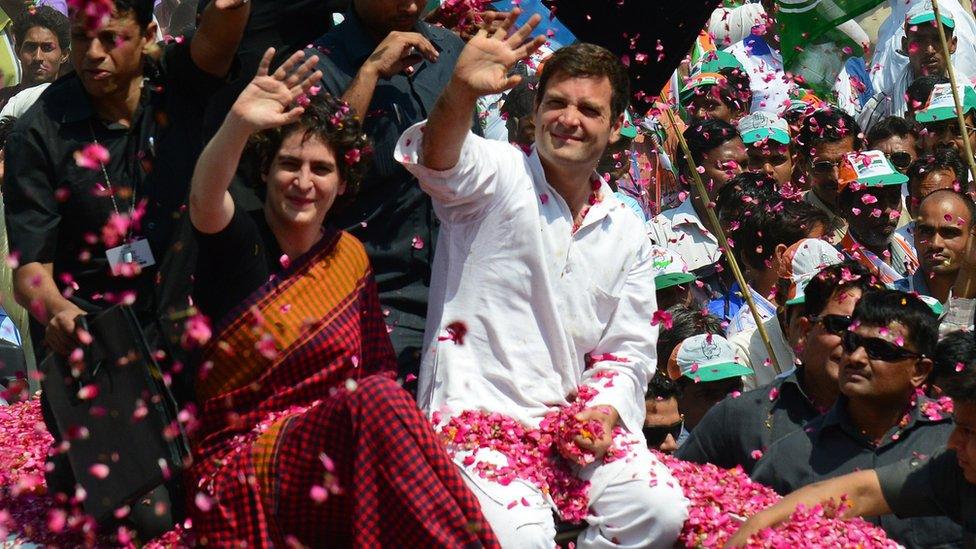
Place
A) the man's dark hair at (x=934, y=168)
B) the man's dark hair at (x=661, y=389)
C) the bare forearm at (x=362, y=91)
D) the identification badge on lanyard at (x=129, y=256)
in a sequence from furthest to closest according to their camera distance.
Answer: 1. the man's dark hair at (x=934, y=168)
2. the man's dark hair at (x=661, y=389)
3. the bare forearm at (x=362, y=91)
4. the identification badge on lanyard at (x=129, y=256)

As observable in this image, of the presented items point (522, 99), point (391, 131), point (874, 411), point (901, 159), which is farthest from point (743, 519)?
point (901, 159)

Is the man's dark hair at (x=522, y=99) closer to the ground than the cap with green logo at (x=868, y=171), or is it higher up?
higher up

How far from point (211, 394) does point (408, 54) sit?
4.90 ft

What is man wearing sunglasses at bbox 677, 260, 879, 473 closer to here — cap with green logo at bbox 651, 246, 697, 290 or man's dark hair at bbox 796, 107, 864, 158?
cap with green logo at bbox 651, 246, 697, 290

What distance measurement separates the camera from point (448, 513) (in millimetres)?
4957

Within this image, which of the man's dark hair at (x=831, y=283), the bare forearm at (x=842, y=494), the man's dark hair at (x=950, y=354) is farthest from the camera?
the man's dark hair at (x=831, y=283)

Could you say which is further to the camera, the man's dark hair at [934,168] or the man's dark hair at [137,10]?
the man's dark hair at [934,168]

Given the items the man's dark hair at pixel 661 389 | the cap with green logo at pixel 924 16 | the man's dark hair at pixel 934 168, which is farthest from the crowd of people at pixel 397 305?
the cap with green logo at pixel 924 16

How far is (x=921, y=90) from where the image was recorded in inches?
415

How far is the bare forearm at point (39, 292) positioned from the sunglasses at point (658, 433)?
3049mm

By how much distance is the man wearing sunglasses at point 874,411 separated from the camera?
245 inches

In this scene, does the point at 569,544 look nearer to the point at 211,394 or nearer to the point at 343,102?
the point at 211,394

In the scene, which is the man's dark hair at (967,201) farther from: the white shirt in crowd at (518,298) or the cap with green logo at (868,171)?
the white shirt in crowd at (518,298)

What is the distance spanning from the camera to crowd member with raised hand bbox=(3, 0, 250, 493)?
223 inches
